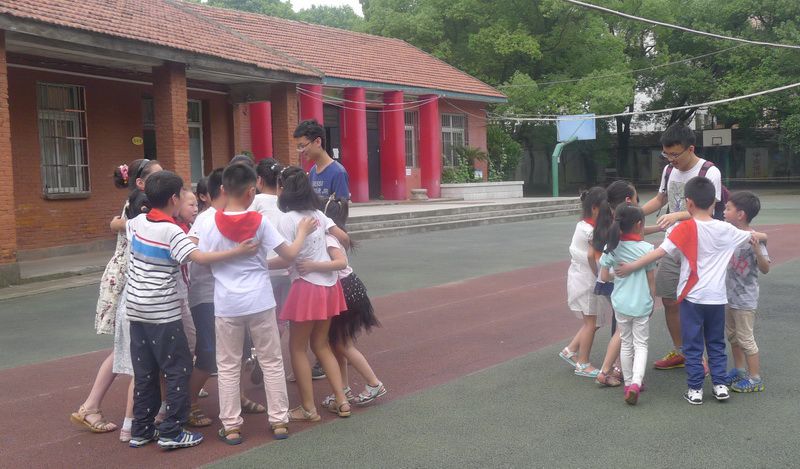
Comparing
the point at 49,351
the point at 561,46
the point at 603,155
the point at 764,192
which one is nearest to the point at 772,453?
the point at 49,351

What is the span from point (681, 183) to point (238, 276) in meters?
3.35

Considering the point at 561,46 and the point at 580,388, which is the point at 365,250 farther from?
the point at 561,46

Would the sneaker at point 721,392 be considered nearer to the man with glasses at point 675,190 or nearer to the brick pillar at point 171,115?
the man with glasses at point 675,190

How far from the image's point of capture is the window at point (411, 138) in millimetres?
26297

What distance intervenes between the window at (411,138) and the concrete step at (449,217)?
4.50 m

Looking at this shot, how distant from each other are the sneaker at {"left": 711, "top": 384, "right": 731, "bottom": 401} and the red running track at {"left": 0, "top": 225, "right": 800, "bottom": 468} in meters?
1.80

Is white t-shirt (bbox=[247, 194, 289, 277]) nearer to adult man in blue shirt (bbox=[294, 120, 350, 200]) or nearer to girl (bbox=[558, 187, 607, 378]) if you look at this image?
adult man in blue shirt (bbox=[294, 120, 350, 200])

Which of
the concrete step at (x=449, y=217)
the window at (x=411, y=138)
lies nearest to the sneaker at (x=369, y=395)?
the concrete step at (x=449, y=217)

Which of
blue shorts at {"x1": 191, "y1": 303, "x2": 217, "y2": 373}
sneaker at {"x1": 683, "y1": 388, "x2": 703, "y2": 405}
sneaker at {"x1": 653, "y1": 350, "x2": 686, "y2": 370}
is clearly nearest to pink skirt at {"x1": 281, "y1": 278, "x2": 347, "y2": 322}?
blue shorts at {"x1": 191, "y1": 303, "x2": 217, "y2": 373}

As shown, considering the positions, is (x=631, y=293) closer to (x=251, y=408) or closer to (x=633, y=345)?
(x=633, y=345)

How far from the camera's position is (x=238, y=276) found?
175 inches

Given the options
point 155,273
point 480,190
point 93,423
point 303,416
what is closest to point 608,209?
point 303,416

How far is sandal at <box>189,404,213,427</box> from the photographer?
4.89m

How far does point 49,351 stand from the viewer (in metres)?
7.12
